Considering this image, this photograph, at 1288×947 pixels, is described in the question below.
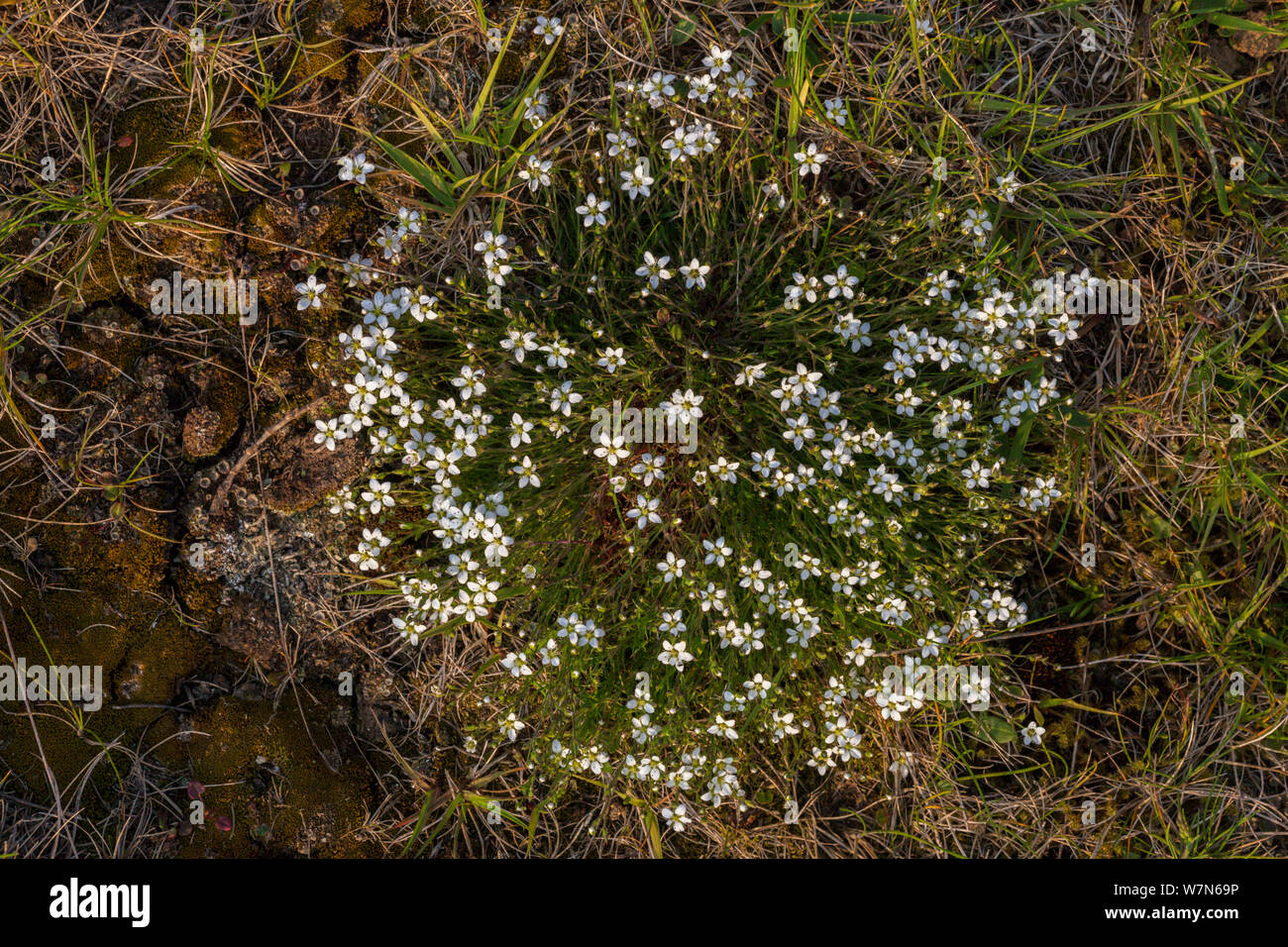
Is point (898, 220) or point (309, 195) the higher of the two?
point (309, 195)

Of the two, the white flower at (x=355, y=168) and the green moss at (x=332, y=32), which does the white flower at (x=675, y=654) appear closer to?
the white flower at (x=355, y=168)

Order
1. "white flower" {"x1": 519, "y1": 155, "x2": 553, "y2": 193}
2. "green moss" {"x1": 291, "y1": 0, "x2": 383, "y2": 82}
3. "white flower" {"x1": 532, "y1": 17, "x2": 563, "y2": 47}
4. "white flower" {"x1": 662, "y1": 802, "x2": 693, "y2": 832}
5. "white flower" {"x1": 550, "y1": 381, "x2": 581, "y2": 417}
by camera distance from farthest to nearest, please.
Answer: "green moss" {"x1": 291, "y1": 0, "x2": 383, "y2": 82}
"white flower" {"x1": 532, "y1": 17, "x2": 563, "y2": 47}
"white flower" {"x1": 662, "y1": 802, "x2": 693, "y2": 832}
"white flower" {"x1": 519, "y1": 155, "x2": 553, "y2": 193}
"white flower" {"x1": 550, "y1": 381, "x2": 581, "y2": 417}

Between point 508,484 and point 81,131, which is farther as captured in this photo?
point 81,131

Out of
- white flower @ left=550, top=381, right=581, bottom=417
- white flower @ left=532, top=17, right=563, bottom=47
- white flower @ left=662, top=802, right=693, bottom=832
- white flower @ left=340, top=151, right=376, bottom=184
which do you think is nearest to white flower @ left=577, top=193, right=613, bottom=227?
white flower @ left=550, top=381, right=581, bottom=417

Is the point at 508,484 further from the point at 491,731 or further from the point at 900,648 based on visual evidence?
the point at 900,648

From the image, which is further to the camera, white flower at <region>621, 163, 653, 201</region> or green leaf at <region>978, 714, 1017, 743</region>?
green leaf at <region>978, 714, 1017, 743</region>

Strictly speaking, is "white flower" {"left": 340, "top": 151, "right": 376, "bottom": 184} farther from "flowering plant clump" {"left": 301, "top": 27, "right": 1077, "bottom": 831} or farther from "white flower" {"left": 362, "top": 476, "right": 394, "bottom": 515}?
"white flower" {"left": 362, "top": 476, "right": 394, "bottom": 515}

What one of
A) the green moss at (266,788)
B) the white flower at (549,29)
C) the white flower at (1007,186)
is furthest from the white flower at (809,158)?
the green moss at (266,788)
